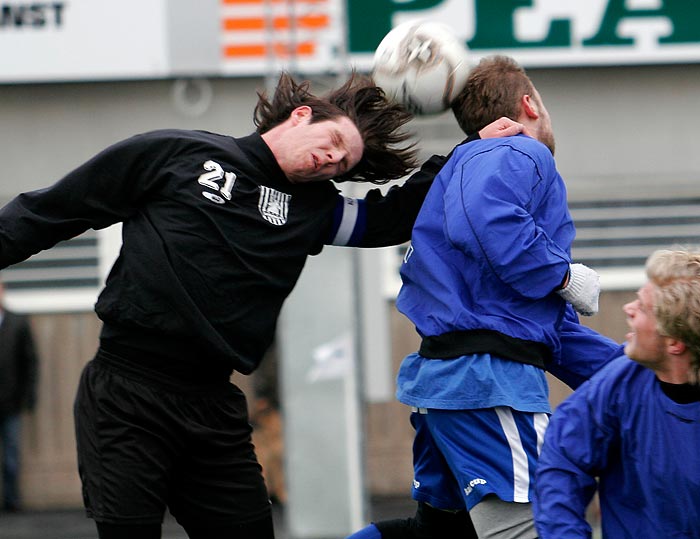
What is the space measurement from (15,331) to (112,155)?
20.8 ft

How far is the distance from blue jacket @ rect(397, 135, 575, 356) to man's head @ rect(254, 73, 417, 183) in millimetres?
274

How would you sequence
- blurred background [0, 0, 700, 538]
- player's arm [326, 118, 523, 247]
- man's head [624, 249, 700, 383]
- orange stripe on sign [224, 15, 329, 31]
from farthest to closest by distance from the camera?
1. blurred background [0, 0, 700, 538]
2. orange stripe on sign [224, 15, 329, 31]
3. player's arm [326, 118, 523, 247]
4. man's head [624, 249, 700, 383]

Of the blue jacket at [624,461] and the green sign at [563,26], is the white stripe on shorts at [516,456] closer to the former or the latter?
the blue jacket at [624,461]

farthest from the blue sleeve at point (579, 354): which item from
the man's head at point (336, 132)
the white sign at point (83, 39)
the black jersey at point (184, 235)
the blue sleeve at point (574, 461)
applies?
the white sign at point (83, 39)

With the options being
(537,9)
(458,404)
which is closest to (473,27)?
(537,9)

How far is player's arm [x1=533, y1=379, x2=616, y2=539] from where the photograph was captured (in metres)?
3.07

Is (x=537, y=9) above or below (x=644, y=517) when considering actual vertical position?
above

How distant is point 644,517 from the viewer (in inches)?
122

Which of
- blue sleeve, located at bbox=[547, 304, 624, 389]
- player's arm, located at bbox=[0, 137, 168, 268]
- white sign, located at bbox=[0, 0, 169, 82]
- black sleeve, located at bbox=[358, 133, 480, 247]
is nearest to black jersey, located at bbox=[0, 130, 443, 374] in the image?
player's arm, located at bbox=[0, 137, 168, 268]

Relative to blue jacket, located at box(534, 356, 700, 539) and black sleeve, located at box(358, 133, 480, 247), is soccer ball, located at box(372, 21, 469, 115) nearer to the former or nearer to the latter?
black sleeve, located at box(358, 133, 480, 247)

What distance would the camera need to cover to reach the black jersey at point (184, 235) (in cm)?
353

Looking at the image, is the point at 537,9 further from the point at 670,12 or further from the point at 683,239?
the point at 683,239

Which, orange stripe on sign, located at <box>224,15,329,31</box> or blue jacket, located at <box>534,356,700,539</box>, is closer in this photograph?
blue jacket, located at <box>534,356,700,539</box>

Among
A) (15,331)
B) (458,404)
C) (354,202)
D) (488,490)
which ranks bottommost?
(15,331)
